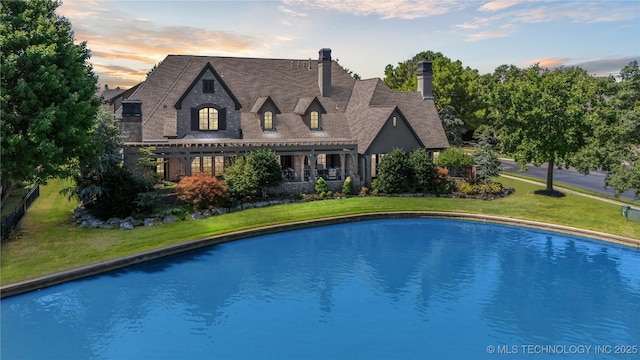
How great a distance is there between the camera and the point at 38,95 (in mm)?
24484

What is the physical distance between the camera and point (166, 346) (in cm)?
1595

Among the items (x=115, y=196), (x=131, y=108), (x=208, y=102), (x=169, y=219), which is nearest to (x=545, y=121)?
(x=208, y=102)

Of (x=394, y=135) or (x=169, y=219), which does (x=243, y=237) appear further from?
(x=394, y=135)

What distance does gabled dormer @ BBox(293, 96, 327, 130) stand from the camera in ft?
139

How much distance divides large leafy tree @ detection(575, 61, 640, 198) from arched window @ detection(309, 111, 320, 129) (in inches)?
840

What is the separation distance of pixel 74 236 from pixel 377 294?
1651cm

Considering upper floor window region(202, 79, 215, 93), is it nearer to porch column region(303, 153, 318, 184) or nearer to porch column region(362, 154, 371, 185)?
porch column region(303, 153, 318, 184)

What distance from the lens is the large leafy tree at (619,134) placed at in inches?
1220

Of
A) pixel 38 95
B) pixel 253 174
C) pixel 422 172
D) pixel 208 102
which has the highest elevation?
pixel 208 102

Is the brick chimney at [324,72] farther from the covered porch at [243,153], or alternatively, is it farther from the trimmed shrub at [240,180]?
the trimmed shrub at [240,180]

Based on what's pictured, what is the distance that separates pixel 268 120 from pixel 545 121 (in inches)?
892

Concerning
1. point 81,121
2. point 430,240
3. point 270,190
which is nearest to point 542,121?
point 430,240

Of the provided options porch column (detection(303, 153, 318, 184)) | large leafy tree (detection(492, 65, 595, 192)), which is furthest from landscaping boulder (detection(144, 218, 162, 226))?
large leafy tree (detection(492, 65, 595, 192))

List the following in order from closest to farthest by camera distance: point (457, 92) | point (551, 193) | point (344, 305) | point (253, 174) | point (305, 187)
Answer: point (344, 305)
point (253, 174)
point (305, 187)
point (551, 193)
point (457, 92)
